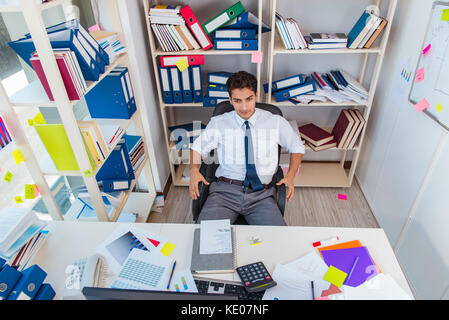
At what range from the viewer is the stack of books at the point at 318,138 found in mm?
2709

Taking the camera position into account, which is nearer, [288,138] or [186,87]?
[288,138]

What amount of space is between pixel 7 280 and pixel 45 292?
0.46 feet

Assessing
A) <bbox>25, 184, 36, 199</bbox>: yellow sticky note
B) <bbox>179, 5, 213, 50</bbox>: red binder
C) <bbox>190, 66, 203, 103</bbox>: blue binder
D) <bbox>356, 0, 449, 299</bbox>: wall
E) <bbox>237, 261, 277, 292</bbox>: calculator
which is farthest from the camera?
<bbox>190, 66, 203, 103</bbox>: blue binder

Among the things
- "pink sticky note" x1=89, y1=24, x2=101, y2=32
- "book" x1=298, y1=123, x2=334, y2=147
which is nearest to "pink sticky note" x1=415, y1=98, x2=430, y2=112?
"book" x1=298, y1=123, x2=334, y2=147

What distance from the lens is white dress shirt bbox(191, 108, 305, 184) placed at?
200cm

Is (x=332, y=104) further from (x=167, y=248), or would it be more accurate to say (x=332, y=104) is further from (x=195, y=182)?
(x=167, y=248)

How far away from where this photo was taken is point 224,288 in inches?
49.3

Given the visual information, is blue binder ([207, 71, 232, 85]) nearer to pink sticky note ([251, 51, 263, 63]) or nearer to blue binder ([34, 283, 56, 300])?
pink sticky note ([251, 51, 263, 63])

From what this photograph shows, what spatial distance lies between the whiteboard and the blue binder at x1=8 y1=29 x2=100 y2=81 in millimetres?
2003

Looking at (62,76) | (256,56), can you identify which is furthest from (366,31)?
(62,76)

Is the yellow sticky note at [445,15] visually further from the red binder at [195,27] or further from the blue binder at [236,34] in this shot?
the red binder at [195,27]

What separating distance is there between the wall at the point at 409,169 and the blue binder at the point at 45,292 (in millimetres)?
1974
